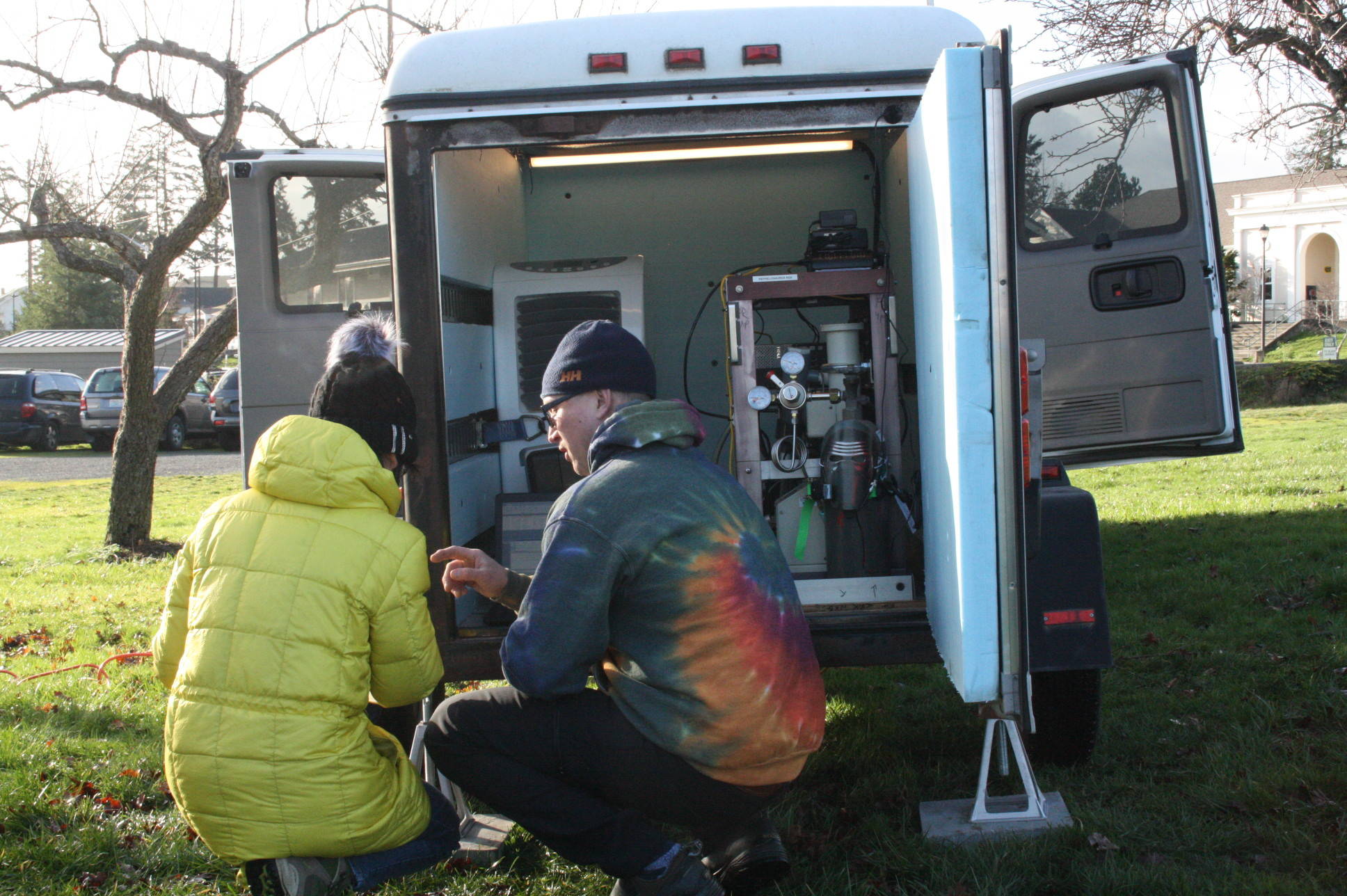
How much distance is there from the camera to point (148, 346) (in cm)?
919

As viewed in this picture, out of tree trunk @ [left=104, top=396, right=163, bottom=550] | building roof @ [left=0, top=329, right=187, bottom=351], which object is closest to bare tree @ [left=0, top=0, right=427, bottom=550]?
tree trunk @ [left=104, top=396, right=163, bottom=550]

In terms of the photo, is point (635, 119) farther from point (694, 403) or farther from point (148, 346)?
point (148, 346)

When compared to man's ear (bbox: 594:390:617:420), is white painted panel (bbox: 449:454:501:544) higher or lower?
lower

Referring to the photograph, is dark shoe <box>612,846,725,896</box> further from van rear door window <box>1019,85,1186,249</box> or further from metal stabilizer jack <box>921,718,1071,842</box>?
van rear door window <box>1019,85,1186,249</box>

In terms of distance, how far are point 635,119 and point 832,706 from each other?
2596mm

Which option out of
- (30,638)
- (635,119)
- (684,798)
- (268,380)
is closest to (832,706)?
(684,798)

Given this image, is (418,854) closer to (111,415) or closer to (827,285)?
(827,285)

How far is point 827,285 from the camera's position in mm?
4078

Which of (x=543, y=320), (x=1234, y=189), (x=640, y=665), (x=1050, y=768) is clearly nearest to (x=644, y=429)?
(x=640, y=665)

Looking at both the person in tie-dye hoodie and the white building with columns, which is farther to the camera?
the white building with columns

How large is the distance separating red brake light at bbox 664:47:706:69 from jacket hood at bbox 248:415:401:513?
1.54 metres

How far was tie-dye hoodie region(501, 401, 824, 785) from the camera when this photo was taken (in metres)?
2.46

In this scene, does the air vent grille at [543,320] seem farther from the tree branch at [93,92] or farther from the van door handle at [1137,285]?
the tree branch at [93,92]

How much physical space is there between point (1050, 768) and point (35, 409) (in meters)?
22.9
